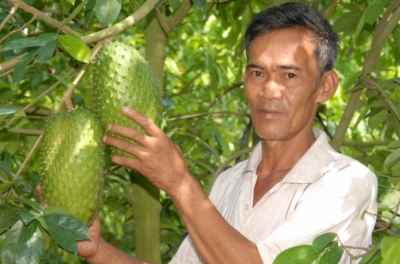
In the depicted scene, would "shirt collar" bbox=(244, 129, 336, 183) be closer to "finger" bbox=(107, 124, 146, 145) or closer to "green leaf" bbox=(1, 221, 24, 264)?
"finger" bbox=(107, 124, 146, 145)

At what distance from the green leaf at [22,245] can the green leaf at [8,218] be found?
14mm

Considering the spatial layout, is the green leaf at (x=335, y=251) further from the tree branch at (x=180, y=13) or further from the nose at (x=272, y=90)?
the tree branch at (x=180, y=13)

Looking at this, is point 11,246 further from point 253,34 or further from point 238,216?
point 253,34

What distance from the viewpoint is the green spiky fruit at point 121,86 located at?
1857mm

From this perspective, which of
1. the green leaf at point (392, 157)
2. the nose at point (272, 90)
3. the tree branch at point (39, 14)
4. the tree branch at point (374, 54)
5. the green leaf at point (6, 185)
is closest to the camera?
the tree branch at point (39, 14)

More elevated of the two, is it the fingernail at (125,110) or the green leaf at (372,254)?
the fingernail at (125,110)

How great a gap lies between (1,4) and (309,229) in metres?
1.28

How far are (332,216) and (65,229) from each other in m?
0.75

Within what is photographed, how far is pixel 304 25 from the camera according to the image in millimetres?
2223

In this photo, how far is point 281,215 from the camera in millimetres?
2102

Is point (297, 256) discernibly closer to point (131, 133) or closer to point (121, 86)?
point (131, 133)

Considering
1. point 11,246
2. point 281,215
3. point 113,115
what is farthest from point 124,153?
point 281,215

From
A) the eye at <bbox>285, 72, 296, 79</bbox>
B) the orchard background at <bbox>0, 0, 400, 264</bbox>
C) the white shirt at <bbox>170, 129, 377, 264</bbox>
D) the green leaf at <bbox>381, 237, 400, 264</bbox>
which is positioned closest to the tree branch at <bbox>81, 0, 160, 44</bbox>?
the orchard background at <bbox>0, 0, 400, 264</bbox>

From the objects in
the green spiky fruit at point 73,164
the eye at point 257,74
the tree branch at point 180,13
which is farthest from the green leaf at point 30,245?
the tree branch at point 180,13
